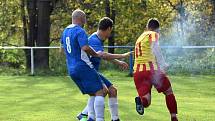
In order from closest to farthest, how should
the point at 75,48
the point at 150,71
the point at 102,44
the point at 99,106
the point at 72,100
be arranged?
the point at 75,48, the point at 99,106, the point at 102,44, the point at 150,71, the point at 72,100

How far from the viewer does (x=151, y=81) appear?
8.76 m

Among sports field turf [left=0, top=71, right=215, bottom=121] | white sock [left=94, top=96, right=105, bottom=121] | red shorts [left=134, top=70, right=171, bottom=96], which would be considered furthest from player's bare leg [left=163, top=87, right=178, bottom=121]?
white sock [left=94, top=96, right=105, bottom=121]

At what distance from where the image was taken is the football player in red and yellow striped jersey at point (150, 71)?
862 centimetres

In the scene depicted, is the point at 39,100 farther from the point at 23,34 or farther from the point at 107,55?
the point at 23,34

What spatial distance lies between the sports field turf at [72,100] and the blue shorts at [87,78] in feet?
5.04

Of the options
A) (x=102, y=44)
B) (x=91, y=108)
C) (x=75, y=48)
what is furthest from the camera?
(x=102, y=44)

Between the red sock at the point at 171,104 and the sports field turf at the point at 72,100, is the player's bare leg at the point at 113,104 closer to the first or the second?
the sports field turf at the point at 72,100

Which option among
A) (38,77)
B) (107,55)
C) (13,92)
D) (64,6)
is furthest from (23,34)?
(107,55)

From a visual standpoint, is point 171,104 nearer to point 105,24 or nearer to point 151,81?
point 151,81

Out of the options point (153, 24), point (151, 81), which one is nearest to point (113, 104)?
point (151, 81)

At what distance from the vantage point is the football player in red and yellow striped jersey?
340 inches

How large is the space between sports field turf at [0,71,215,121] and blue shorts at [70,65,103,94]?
1.54 m

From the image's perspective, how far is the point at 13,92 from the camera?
14688mm

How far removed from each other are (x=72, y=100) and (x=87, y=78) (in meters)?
4.66
